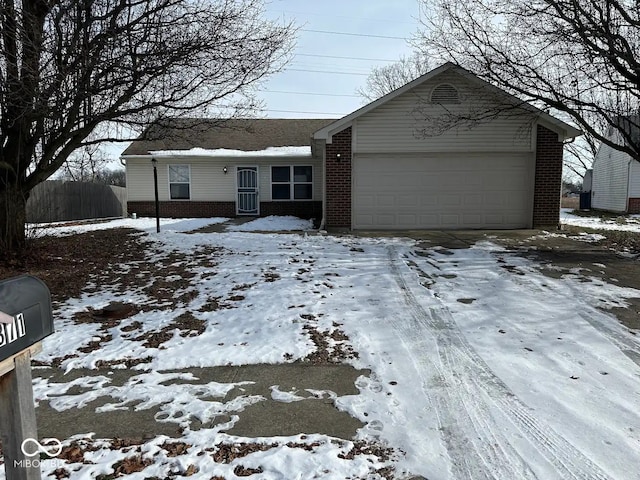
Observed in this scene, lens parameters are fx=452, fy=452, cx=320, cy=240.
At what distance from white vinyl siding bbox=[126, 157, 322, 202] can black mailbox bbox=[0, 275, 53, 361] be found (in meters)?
17.4

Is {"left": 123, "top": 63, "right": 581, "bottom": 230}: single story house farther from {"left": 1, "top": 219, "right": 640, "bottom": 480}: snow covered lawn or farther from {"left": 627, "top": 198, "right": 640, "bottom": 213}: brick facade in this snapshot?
{"left": 627, "top": 198, "right": 640, "bottom": 213}: brick facade

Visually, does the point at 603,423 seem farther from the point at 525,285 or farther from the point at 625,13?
the point at 625,13

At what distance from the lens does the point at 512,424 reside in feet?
10.2

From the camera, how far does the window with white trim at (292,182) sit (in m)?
19.0

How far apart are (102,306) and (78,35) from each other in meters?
4.38

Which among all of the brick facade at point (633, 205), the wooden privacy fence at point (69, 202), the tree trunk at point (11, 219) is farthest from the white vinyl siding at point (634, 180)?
the wooden privacy fence at point (69, 202)

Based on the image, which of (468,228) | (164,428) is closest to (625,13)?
(468,228)

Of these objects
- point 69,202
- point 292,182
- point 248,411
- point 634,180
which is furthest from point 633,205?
point 69,202

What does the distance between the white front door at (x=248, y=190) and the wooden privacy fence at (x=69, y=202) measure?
6.90 m

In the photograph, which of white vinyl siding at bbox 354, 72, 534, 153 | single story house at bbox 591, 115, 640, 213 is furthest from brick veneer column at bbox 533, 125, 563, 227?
single story house at bbox 591, 115, 640, 213

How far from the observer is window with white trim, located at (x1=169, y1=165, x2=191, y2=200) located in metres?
19.1

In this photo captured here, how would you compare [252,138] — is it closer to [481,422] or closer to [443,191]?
[443,191]

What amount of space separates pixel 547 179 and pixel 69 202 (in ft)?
58.7

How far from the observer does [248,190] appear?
755 inches
